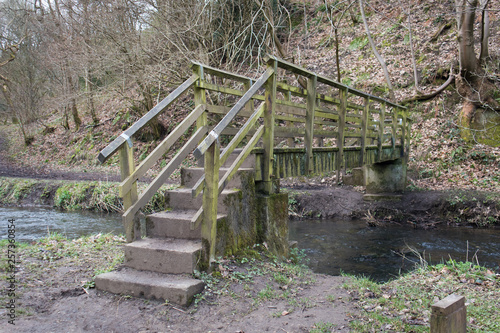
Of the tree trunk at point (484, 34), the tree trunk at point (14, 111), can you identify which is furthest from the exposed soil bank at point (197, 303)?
the tree trunk at point (14, 111)

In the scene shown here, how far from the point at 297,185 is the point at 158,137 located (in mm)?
9112

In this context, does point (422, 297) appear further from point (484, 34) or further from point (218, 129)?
point (484, 34)

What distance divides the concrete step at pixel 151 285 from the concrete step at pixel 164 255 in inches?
3.1

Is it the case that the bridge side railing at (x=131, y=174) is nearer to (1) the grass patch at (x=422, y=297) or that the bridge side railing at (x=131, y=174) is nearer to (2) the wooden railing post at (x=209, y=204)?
(2) the wooden railing post at (x=209, y=204)

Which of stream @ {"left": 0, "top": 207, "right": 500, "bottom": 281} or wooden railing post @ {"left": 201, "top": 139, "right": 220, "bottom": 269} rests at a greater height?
wooden railing post @ {"left": 201, "top": 139, "right": 220, "bottom": 269}

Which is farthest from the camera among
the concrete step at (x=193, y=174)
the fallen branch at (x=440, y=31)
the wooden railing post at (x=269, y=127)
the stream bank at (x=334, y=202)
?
the fallen branch at (x=440, y=31)

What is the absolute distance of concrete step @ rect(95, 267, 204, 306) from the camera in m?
3.70

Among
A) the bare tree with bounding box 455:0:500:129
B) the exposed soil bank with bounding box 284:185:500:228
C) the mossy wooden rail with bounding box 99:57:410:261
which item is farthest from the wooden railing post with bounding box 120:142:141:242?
the bare tree with bounding box 455:0:500:129

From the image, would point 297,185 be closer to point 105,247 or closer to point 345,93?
point 345,93

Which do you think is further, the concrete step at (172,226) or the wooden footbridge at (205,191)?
the concrete step at (172,226)

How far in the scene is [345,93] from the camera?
7582 millimetres

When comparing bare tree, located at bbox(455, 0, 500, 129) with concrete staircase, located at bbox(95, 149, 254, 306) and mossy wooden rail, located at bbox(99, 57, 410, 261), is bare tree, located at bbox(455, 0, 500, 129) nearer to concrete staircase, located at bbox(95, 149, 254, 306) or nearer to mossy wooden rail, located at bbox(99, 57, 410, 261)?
mossy wooden rail, located at bbox(99, 57, 410, 261)

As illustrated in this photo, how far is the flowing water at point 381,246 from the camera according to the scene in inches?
292

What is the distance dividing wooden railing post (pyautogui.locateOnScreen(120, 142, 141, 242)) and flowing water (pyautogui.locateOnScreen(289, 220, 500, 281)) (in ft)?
13.2
